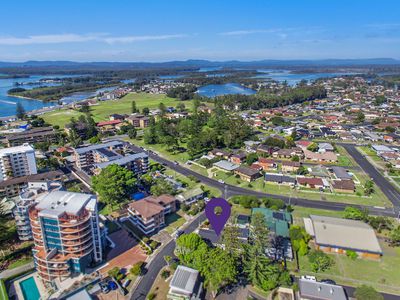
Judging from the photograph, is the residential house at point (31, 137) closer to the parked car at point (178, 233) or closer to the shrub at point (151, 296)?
the parked car at point (178, 233)

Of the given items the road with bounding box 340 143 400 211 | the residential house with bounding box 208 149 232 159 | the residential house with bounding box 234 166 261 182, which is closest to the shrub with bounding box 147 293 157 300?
the residential house with bounding box 234 166 261 182

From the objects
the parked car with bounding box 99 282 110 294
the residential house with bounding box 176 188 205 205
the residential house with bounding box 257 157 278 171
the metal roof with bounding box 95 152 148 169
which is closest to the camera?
the parked car with bounding box 99 282 110 294

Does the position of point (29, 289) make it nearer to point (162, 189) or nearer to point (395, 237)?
point (162, 189)

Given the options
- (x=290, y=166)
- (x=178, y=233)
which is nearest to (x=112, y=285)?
(x=178, y=233)

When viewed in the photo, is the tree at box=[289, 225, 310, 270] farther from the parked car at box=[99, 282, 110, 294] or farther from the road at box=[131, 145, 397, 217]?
the parked car at box=[99, 282, 110, 294]

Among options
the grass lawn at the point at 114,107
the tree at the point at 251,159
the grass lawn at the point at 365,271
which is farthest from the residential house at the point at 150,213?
the grass lawn at the point at 114,107
